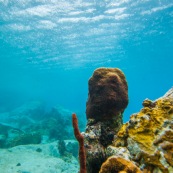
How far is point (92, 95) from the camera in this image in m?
5.61

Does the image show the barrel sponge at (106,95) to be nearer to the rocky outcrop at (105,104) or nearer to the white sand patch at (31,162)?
the rocky outcrop at (105,104)

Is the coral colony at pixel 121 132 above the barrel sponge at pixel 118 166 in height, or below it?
above

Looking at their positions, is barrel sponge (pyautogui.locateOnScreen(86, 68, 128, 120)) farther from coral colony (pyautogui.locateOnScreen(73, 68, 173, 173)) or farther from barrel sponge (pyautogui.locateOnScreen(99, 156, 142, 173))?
barrel sponge (pyautogui.locateOnScreen(99, 156, 142, 173))

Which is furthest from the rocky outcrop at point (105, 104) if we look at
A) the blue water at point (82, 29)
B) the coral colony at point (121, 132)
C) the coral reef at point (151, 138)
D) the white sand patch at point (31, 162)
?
the blue water at point (82, 29)

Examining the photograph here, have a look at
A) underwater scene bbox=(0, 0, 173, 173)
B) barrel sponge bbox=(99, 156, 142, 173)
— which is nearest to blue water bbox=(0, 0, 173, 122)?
underwater scene bbox=(0, 0, 173, 173)

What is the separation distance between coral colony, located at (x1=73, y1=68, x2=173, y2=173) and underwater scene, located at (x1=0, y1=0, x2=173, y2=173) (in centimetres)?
1

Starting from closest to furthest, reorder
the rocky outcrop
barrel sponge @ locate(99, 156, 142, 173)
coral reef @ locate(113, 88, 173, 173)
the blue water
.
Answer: barrel sponge @ locate(99, 156, 142, 173), coral reef @ locate(113, 88, 173, 173), the rocky outcrop, the blue water

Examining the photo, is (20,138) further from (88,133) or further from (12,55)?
(12,55)

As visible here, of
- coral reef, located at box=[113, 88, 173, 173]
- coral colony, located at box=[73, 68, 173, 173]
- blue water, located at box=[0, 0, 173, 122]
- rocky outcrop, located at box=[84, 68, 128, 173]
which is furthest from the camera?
blue water, located at box=[0, 0, 173, 122]

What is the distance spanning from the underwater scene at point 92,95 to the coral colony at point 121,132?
1 cm

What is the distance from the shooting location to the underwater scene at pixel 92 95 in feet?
11.3

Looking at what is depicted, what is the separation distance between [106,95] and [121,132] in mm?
1350

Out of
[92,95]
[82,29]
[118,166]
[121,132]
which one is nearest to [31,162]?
[92,95]

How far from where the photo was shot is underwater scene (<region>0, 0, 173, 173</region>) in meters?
3.43
